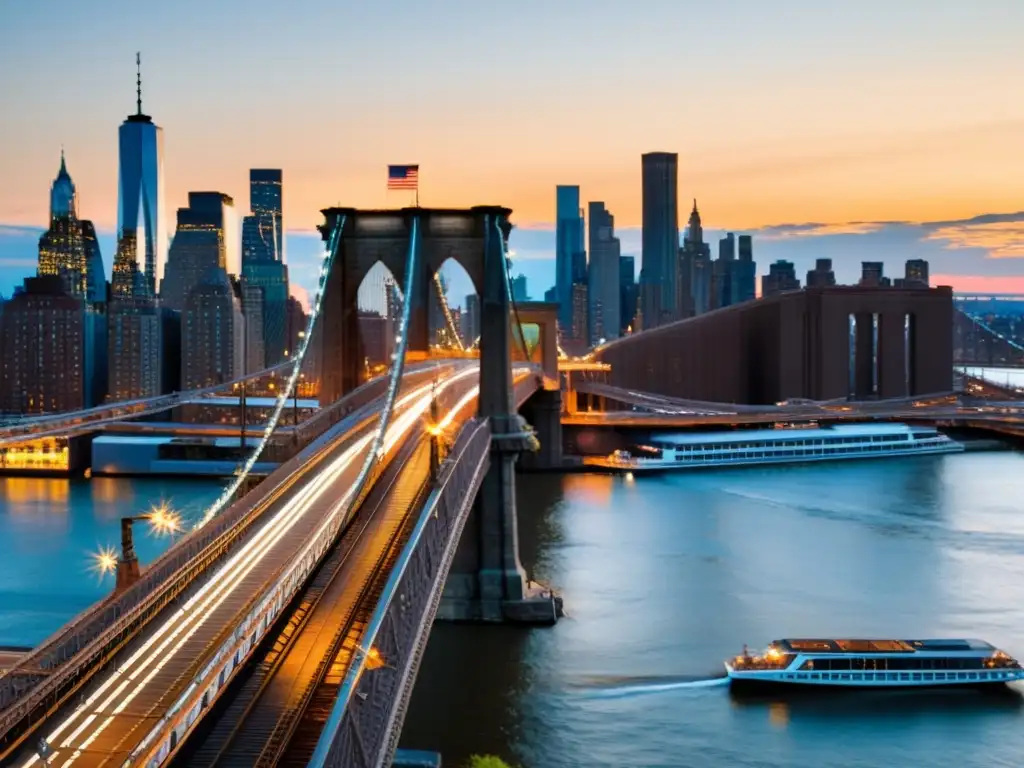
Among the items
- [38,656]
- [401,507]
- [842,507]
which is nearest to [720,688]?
[401,507]

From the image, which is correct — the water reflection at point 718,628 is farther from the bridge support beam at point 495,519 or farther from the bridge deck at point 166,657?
the bridge deck at point 166,657

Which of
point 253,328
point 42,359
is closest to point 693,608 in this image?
point 42,359

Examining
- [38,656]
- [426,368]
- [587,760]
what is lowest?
[587,760]

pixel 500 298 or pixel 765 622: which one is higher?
pixel 500 298

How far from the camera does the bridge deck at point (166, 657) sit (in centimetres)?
766

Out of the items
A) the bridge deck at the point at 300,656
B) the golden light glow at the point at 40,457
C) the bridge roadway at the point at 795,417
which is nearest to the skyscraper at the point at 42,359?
the golden light glow at the point at 40,457

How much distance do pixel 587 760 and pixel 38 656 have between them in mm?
6695

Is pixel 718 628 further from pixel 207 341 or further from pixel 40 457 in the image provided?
pixel 207 341

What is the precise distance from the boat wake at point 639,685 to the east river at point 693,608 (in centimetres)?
4

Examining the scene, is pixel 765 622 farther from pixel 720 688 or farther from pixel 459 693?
pixel 459 693

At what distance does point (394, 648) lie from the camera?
9336 millimetres

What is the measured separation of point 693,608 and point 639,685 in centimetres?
412

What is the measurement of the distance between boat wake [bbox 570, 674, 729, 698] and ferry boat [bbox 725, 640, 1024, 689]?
0.30 metres

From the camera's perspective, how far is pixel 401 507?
15102 millimetres
